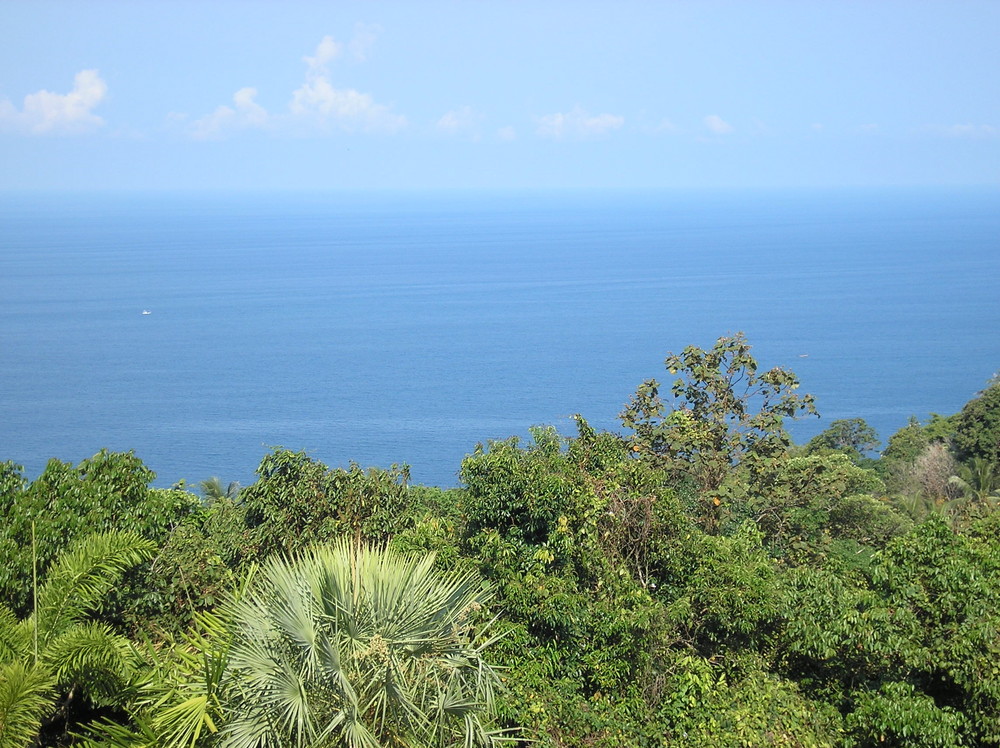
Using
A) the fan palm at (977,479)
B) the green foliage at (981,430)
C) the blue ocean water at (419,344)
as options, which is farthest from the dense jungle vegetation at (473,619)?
the blue ocean water at (419,344)

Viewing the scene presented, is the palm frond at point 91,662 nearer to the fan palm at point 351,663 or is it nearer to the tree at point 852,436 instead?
the fan palm at point 351,663

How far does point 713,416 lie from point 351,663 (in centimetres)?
1385

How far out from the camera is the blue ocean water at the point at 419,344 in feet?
207

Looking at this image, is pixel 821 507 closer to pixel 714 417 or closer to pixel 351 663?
pixel 714 417

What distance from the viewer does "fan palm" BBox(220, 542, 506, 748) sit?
634 cm

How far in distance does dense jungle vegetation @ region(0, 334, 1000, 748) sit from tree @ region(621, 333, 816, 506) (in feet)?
14.9

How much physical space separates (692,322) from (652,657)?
88.7m

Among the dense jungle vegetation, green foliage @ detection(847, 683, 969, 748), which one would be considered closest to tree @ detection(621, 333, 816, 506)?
the dense jungle vegetation

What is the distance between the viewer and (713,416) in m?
19.4

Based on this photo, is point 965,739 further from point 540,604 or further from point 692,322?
point 692,322

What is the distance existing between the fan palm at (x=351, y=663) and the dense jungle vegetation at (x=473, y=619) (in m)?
0.02

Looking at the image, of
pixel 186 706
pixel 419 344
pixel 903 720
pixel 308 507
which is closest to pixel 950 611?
→ pixel 903 720

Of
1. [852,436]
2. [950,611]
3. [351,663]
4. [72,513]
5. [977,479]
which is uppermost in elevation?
[351,663]

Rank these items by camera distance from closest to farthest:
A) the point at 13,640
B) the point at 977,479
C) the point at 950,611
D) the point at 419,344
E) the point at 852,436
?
the point at 13,640, the point at 950,611, the point at 977,479, the point at 852,436, the point at 419,344
